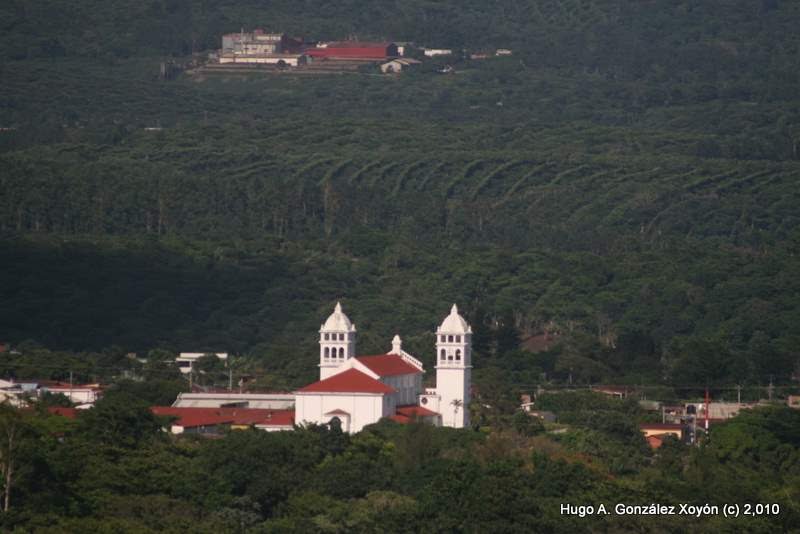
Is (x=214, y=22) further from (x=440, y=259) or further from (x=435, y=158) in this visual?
(x=440, y=259)

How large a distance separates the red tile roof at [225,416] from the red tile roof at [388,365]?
2.44 meters

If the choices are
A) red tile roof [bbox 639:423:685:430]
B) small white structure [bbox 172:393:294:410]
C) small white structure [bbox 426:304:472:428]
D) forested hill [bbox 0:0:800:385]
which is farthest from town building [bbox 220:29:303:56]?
small white structure [bbox 426:304:472:428]

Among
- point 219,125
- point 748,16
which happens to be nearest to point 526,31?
point 748,16

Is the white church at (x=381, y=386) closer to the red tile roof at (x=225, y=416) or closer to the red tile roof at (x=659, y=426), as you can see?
the red tile roof at (x=225, y=416)

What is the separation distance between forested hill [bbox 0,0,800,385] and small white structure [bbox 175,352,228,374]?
252 centimetres

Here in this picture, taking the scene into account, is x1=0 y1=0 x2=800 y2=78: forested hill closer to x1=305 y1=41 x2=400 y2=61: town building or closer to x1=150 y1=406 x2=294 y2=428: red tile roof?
x1=305 y1=41 x2=400 y2=61: town building

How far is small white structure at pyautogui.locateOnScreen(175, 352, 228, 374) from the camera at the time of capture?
278 feet

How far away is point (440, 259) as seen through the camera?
110 metres

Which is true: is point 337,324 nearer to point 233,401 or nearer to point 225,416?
point 225,416

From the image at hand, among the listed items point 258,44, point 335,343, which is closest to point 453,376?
point 335,343

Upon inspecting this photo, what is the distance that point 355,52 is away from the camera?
174250 millimetres

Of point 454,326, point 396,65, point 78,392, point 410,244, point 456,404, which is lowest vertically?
point 456,404

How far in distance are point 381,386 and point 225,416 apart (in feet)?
14.6

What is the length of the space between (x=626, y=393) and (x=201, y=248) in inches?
1263
